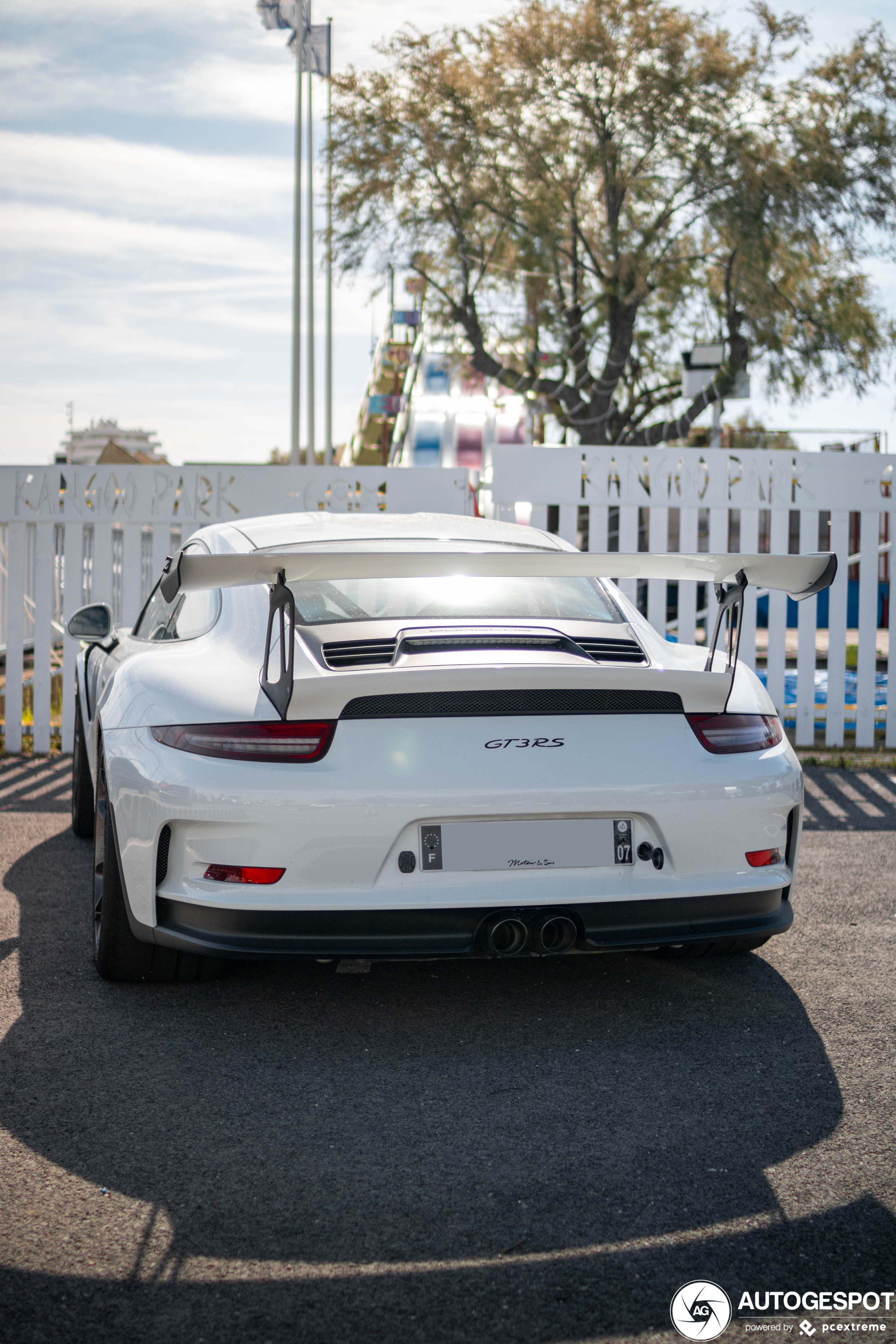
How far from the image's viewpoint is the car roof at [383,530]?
13.0 feet

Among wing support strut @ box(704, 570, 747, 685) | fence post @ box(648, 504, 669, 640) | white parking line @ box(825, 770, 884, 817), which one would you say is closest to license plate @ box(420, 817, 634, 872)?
wing support strut @ box(704, 570, 747, 685)

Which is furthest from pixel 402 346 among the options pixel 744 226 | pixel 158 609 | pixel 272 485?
pixel 158 609

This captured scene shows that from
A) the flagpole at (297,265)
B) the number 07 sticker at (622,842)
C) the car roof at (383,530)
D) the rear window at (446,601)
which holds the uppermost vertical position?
the flagpole at (297,265)

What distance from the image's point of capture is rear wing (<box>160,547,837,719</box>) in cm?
273

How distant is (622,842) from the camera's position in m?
3.01

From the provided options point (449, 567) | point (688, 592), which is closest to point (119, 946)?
point (449, 567)

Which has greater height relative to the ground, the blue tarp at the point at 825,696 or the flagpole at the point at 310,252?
the flagpole at the point at 310,252

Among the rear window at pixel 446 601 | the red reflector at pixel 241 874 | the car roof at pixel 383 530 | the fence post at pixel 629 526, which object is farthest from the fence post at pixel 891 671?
the red reflector at pixel 241 874

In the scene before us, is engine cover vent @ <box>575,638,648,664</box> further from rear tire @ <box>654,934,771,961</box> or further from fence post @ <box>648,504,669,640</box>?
fence post @ <box>648,504,669,640</box>

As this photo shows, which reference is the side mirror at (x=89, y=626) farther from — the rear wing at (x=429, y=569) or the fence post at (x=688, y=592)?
the fence post at (x=688, y=592)

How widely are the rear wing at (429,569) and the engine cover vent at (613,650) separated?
0.90 feet

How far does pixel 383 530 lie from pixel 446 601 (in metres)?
0.62

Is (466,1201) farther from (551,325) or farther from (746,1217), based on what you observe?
(551,325)

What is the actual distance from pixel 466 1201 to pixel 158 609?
2.73m
